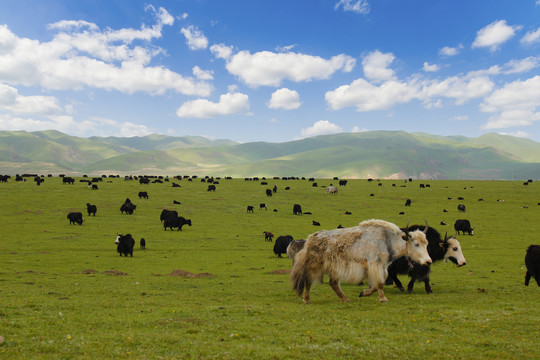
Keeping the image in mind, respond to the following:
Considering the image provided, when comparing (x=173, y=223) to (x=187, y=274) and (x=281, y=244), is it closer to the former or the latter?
(x=281, y=244)

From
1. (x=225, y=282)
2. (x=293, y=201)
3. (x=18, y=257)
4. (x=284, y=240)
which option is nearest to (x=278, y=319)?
(x=225, y=282)

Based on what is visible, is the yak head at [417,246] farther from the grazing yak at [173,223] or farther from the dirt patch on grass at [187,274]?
the grazing yak at [173,223]

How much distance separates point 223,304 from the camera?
12.8 metres

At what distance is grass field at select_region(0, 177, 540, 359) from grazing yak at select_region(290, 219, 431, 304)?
0.81m

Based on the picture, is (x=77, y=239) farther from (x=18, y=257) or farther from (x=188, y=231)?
(x=188, y=231)

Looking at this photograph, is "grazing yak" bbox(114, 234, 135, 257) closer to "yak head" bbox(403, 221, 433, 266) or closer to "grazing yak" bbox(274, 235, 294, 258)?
"grazing yak" bbox(274, 235, 294, 258)

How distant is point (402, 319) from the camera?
1004 centimetres

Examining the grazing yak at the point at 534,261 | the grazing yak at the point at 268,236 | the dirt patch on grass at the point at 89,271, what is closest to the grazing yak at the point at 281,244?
the grazing yak at the point at 268,236

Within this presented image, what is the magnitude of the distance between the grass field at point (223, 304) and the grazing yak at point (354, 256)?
81cm

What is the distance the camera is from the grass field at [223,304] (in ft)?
25.4

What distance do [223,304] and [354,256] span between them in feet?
16.5

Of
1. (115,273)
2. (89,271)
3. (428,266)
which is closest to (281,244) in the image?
(115,273)

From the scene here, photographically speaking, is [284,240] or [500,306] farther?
[284,240]

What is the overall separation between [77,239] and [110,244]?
425 cm
